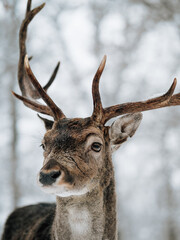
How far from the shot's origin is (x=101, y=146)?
3363 millimetres

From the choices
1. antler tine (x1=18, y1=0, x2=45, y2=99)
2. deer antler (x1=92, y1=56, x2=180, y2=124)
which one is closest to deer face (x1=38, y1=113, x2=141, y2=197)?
deer antler (x1=92, y1=56, x2=180, y2=124)

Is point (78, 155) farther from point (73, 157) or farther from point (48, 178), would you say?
point (48, 178)

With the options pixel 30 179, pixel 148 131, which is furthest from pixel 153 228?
pixel 30 179

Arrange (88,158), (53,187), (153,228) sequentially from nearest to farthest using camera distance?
(53,187), (88,158), (153,228)

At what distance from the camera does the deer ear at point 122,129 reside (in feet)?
12.0

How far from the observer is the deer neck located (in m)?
3.16

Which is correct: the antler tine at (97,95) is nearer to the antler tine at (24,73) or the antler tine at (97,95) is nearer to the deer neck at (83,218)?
the deer neck at (83,218)

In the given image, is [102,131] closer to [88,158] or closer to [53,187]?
[88,158]

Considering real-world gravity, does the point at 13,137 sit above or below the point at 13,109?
below

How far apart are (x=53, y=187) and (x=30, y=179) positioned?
10.5m

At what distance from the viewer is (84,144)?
3.19m

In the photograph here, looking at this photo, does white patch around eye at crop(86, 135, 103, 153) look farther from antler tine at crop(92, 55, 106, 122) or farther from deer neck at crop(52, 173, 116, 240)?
deer neck at crop(52, 173, 116, 240)

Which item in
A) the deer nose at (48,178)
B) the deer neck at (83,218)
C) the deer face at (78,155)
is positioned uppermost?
the deer face at (78,155)

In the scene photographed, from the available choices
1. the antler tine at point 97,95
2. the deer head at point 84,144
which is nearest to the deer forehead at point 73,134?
the deer head at point 84,144
